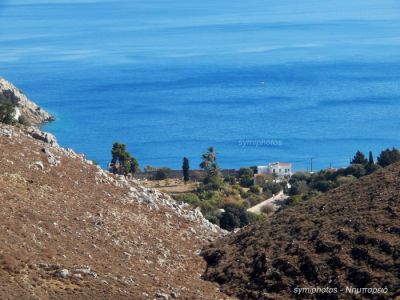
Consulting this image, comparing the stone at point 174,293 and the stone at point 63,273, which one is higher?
the stone at point 63,273

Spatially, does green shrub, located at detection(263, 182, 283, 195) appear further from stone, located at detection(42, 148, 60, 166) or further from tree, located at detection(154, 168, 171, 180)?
stone, located at detection(42, 148, 60, 166)

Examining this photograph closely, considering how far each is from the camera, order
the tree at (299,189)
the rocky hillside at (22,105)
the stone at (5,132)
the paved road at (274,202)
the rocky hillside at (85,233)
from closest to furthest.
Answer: the rocky hillside at (85,233)
the stone at (5,132)
the paved road at (274,202)
the tree at (299,189)
the rocky hillside at (22,105)

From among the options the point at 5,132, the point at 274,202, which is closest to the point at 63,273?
the point at 5,132

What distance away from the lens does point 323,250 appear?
19062 mm

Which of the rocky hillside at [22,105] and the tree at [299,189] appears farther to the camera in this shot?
the rocky hillside at [22,105]

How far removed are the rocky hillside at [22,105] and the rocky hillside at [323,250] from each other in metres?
64.0

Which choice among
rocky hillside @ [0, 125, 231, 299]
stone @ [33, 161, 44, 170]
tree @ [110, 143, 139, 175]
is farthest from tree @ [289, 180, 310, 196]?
stone @ [33, 161, 44, 170]

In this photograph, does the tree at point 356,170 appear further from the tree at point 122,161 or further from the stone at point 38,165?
the stone at point 38,165

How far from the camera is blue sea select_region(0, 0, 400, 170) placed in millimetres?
83938

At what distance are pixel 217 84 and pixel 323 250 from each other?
9480 centimetres

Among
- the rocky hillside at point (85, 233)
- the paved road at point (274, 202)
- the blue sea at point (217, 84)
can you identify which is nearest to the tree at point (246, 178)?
the paved road at point (274, 202)

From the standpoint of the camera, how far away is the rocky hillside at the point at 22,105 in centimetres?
8488

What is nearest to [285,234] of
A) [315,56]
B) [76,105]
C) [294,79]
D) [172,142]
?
[172,142]

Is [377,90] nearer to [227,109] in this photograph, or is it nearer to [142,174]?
[227,109]
